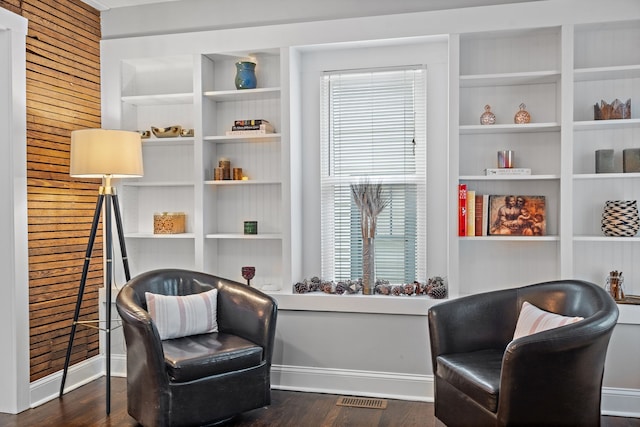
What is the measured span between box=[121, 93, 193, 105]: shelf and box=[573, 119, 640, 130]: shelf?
8.60 feet

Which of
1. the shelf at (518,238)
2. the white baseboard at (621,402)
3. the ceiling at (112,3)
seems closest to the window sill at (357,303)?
the shelf at (518,238)

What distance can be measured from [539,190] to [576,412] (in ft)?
5.13

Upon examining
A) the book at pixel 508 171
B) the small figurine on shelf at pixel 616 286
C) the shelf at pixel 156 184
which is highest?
the book at pixel 508 171

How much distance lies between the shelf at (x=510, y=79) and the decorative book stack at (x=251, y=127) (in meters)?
1.36

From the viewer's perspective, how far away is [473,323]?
297 cm

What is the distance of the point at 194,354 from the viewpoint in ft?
9.46

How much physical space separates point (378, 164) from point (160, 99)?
67.0 inches

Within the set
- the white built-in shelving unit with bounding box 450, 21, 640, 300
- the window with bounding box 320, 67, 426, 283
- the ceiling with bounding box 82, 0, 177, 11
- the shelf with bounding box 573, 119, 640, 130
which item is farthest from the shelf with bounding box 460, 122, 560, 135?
the ceiling with bounding box 82, 0, 177, 11

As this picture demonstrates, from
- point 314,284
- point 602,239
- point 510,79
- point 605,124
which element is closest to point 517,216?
point 602,239

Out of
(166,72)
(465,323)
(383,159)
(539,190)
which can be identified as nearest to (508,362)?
(465,323)

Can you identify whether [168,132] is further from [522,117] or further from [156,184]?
[522,117]

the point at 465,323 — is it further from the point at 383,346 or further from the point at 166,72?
the point at 166,72

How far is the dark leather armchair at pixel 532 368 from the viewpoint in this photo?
2.36 meters

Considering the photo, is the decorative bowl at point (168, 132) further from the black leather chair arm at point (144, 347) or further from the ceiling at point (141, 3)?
the black leather chair arm at point (144, 347)
